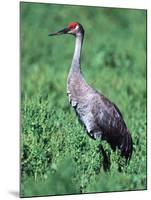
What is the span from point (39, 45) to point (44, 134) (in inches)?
20.1

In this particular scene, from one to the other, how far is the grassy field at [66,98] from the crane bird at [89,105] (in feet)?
0.12

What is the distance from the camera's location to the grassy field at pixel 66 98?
410 inches

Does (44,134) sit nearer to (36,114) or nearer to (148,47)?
(36,114)

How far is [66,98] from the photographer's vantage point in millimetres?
10617

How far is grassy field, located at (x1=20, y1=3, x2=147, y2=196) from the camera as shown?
1042cm

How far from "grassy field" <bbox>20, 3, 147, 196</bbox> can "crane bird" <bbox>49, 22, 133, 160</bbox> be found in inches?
1.5

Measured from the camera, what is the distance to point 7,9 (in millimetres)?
10273

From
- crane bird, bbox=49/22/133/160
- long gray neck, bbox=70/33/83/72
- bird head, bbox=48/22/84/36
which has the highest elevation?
bird head, bbox=48/22/84/36

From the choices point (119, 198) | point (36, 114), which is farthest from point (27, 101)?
point (119, 198)

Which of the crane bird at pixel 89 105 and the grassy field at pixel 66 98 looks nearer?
the grassy field at pixel 66 98

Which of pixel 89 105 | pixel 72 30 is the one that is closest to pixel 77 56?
pixel 72 30

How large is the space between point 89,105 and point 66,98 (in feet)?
0.44

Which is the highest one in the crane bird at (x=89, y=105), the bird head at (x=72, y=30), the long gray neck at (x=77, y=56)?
the bird head at (x=72, y=30)

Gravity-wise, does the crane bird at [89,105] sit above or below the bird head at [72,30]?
below
